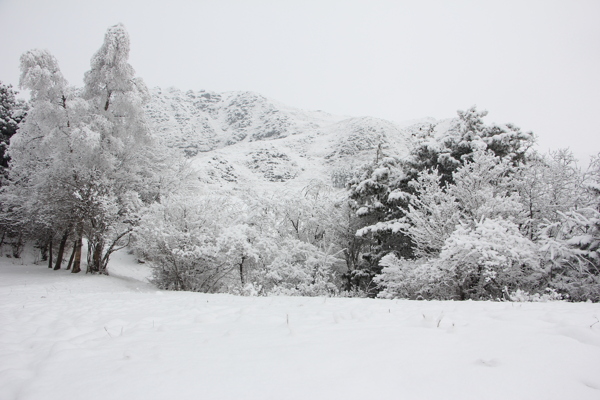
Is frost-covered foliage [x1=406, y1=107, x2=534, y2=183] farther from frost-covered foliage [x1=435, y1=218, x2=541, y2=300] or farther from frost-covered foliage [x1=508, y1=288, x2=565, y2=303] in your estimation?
frost-covered foliage [x1=508, y1=288, x2=565, y2=303]

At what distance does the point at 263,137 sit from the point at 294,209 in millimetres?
109503

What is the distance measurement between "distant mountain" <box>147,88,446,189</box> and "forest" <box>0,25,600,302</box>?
2610mm

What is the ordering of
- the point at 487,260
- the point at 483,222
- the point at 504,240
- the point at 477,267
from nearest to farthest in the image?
the point at 487,260 < the point at 504,240 < the point at 477,267 < the point at 483,222

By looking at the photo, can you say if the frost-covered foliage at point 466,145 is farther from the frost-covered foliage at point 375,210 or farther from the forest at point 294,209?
the frost-covered foliage at point 375,210

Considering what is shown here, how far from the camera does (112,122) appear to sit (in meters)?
14.7

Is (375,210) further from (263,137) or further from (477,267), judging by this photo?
(263,137)

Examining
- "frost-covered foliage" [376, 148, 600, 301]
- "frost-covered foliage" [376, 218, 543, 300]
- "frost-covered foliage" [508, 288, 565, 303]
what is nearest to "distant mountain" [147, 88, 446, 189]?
"frost-covered foliage" [376, 148, 600, 301]

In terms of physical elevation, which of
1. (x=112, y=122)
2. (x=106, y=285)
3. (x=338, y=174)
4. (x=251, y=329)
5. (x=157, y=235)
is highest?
(x=338, y=174)

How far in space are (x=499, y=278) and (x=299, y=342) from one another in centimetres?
874

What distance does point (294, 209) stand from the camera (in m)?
17.6

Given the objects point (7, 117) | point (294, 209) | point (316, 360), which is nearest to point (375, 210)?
point (294, 209)

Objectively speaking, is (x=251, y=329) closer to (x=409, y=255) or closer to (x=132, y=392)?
(x=132, y=392)

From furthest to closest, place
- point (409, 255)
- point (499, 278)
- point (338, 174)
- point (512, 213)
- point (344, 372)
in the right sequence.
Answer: point (338, 174) < point (409, 255) < point (512, 213) < point (499, 278) < point (344, 372)

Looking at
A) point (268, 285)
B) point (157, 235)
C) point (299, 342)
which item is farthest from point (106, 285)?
point (299, 342)
